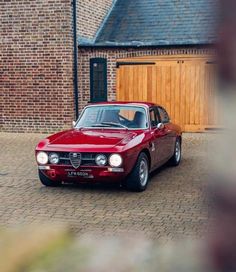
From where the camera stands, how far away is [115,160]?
25.7ft

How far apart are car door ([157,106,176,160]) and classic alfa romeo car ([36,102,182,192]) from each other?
91 millimetres

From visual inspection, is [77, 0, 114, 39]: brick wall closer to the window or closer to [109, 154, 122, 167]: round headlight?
the window

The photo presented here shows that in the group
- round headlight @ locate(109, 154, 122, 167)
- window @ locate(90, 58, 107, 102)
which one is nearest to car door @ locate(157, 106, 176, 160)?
round headlight @ locate(109, 154, 122, 167)

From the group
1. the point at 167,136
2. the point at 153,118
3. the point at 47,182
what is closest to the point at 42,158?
the point at 47,182

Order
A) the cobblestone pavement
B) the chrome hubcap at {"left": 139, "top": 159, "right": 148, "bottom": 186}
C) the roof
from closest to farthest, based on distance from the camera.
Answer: the cobblestone pavement, the chrome hubcap at {"left": 139, "top": 159, "right": 148, "bottom": 186}, the roof

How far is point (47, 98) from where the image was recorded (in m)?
16.9

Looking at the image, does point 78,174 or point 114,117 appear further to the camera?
point 114,117

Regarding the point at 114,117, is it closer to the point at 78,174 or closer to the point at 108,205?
the point at 78,174

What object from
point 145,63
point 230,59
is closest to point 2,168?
point 145,63

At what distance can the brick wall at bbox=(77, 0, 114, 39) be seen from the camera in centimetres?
1717

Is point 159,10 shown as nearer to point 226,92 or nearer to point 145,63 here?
point 145,63

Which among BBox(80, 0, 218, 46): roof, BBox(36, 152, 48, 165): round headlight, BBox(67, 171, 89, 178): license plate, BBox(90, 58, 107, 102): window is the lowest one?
BBox(67, 171, 89, 178): license plate

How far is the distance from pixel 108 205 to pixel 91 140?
122 cm

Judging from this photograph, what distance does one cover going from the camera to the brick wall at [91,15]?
56.3ft
